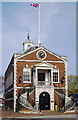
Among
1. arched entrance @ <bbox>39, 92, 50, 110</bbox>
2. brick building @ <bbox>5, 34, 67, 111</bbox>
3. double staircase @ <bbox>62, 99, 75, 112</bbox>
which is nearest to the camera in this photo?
double staircase @ <bbox>62, 99, 75, 112</bbox>

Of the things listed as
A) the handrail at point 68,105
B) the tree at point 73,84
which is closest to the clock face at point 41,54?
the handrail at point 68,105

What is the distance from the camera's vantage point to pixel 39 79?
95.3 ft

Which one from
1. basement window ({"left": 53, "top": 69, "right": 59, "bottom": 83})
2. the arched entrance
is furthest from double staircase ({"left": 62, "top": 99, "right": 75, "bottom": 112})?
basement window ({"left": 53, "top": 69, "right": 59, "bottom": 83})

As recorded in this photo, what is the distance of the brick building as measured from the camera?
26359mm

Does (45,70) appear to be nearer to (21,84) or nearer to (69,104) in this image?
(21,84)

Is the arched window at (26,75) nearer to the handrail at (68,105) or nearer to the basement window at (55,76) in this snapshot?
the basement window at (55,76)

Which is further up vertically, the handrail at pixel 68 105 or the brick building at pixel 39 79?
the brick building at pixel 39 79

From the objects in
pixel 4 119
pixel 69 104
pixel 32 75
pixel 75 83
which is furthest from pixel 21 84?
pixel 75 83

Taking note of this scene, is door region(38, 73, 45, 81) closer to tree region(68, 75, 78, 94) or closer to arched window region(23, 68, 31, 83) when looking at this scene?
arched window region(23, 68, 31, 83)

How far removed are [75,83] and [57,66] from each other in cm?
2843

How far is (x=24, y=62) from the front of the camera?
1109 inches

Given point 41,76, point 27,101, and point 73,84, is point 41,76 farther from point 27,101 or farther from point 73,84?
point 73,84

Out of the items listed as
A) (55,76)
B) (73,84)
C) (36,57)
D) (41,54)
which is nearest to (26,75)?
(36,57)

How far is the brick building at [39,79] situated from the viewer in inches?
1038
